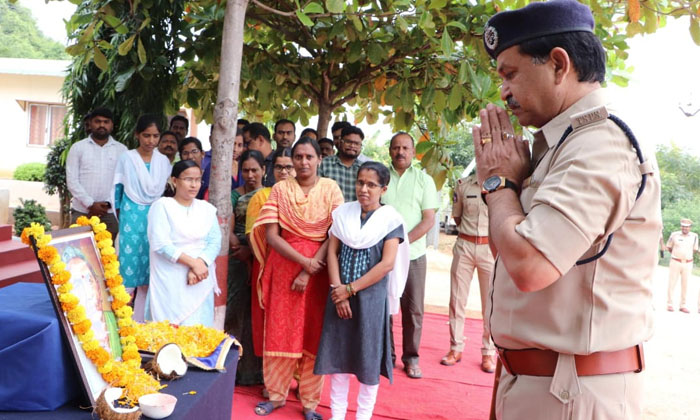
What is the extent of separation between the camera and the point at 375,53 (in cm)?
461

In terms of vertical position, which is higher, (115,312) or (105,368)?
(115,312)

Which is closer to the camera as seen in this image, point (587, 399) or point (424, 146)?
point (587, 399)

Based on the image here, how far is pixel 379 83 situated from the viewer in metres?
5.51

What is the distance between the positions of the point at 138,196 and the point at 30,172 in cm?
1225

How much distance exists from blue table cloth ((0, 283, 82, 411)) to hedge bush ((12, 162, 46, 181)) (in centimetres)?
1446

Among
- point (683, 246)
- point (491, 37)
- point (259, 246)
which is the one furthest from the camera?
point (683, 246)

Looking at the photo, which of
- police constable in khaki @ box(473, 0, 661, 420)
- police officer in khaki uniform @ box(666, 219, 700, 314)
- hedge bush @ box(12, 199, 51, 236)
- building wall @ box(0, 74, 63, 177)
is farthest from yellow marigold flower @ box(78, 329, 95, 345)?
building wall @ box(0, 74, 63, 177)

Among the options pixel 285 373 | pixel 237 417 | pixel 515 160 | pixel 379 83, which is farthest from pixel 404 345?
pixel 515 160

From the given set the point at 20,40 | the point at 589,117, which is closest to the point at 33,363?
the point at 589,117

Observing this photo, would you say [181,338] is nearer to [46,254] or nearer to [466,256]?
[46,254]

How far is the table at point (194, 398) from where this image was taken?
1668 millimetres

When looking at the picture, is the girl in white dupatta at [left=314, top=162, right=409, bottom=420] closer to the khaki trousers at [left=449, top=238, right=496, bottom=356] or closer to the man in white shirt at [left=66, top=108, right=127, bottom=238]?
the khaki trousers at [left=449, top=238, right=496, bottom=356]

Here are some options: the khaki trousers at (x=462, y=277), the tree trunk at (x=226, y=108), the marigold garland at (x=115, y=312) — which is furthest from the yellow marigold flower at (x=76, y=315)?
the khaki trousers at (x=462, y=277)

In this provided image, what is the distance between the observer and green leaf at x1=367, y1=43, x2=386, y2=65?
15.1 feet
